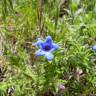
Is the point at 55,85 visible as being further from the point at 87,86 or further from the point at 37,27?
the point at 37,27

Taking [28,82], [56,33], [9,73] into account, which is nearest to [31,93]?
[28,82]

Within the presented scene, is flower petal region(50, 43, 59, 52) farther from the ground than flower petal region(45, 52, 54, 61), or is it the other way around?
flower petal region(50, 43, 59, 52)

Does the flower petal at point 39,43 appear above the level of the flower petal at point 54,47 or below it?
above

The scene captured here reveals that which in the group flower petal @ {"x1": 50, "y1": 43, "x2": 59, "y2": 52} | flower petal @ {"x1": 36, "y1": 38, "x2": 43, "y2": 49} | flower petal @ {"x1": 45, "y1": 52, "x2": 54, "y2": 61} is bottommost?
flower petal @ {"x1": 45, "y1": 52, "x2": 54, "y2": 61}

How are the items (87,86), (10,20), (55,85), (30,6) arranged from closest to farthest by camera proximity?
1. (55,85)
2. (87,86)
3. (30,6)
4. (10,20)

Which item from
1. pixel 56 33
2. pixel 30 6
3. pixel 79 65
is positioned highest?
pixel 30 6

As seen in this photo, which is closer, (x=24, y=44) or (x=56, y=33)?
(x=56, y=33)

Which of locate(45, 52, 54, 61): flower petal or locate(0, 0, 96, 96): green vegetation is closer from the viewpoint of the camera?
locate(45, 52, 54, 61): flower petal

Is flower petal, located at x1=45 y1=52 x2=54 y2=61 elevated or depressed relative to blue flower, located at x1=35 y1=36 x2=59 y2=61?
depressed

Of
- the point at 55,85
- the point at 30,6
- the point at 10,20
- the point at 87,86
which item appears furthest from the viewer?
the point at 10,20
